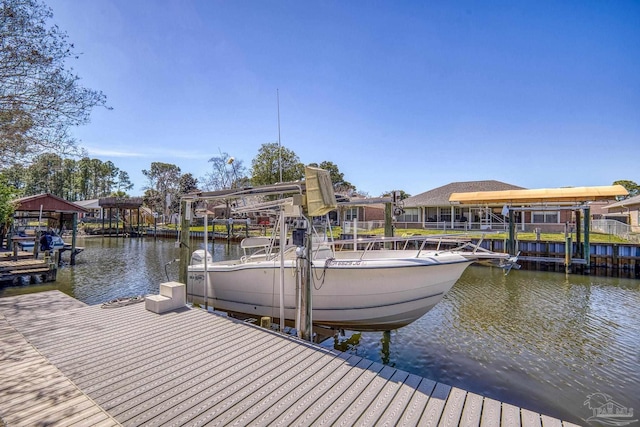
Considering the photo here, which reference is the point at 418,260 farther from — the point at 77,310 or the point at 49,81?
the point at 49,81

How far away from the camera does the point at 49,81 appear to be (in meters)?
6.71

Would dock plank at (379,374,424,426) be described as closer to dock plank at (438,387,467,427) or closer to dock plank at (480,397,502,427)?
dock plank at (438,387,467,427)

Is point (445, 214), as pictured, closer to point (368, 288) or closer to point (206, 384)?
point (368, 288)

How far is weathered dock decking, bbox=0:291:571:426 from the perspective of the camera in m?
3.22

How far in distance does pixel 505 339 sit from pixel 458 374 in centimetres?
252

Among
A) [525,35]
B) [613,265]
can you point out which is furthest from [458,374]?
[613,265]

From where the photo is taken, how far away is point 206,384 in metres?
3.80

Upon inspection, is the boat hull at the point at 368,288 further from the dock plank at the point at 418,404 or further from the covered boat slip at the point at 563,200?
the covered boat slip at the point at 563,200

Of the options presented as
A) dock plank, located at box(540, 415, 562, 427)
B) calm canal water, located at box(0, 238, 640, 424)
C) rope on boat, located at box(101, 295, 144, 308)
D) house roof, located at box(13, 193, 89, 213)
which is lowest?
calm canal water, located at box(0, 238, 640, 424)

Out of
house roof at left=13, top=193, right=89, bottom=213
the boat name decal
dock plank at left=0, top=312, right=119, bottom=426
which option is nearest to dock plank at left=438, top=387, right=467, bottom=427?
the boat name decal

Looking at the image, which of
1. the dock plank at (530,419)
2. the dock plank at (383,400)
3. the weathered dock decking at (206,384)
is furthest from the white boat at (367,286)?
the dock plank at (530,419)

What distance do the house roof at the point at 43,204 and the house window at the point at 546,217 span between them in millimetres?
33671

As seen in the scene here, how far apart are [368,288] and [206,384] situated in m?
3.61

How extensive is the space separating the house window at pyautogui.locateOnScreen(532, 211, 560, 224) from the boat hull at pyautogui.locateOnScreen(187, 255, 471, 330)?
84.3 feet
